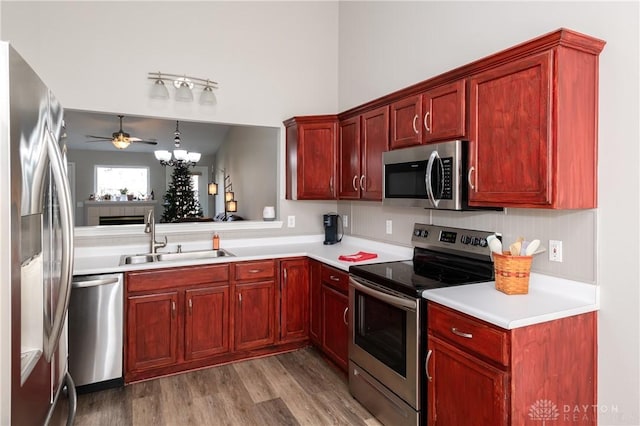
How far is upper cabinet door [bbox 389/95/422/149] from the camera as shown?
247 cm

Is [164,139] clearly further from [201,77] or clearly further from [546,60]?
[546,60]

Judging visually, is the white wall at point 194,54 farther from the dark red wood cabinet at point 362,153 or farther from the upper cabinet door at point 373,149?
the upper cabinet door at point 373,149

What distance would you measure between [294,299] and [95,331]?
1.48 m

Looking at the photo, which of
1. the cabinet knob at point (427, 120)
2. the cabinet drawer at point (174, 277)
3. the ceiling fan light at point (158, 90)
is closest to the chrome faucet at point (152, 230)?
the cabinet drawer at point (174, 277)

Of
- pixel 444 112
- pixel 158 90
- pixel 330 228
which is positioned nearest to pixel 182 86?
pixel 158 90

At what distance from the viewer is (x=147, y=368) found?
2.81 metres

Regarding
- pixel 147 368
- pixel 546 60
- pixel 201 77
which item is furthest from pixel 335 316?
pixel 201 77

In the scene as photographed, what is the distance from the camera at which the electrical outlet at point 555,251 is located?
1.97 meters

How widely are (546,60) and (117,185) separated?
386 cm

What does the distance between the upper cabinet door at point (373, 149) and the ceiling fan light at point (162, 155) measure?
6.98ft

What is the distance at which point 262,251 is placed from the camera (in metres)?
3.40

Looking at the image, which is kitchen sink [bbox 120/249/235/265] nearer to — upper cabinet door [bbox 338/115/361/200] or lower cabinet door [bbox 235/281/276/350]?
lower cabinet door [bbox 235/281/276/350]

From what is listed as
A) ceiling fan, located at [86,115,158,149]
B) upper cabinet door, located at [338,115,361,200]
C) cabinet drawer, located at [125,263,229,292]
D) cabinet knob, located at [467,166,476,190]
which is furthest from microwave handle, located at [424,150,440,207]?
ceiling fan, located at [86,115,158,149]

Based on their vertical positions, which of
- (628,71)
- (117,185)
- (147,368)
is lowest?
(147,368)
